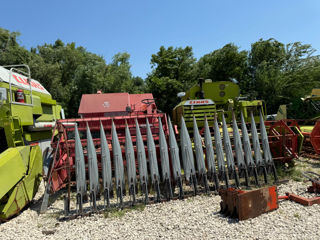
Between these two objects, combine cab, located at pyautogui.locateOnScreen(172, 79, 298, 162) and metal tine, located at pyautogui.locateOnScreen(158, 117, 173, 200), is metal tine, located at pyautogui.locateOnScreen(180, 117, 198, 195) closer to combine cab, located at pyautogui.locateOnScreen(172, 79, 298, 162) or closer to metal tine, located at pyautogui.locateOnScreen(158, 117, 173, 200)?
metal tine, located at pyautogui.locateOnScreen(158, 117, 173, 200)

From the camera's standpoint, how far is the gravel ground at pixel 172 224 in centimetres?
345

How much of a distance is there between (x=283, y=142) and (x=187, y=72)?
20.0 m

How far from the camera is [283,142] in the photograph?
21.1 ft

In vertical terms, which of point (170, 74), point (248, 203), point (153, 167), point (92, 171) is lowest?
point (248, 203)

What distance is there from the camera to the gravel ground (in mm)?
3453

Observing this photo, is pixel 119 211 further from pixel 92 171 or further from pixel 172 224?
pixel 172 224

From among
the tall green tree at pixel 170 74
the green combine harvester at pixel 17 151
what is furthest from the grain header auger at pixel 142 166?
the tall green tree at pixel 170 74

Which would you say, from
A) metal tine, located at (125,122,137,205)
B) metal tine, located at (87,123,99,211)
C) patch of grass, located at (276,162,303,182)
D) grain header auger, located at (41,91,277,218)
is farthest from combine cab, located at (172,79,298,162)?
metal tine, located at (87,123,99,211)

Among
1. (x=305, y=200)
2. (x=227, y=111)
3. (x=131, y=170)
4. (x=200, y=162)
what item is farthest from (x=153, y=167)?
(x=227, y=111)

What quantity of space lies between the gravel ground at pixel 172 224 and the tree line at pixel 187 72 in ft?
60.5

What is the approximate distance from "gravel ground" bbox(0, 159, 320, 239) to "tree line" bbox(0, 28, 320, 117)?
1844 centimetres

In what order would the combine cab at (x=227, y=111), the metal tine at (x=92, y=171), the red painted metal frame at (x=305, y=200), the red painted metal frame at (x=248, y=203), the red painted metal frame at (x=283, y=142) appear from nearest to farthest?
the red painted metal frame at (x=248, y=203), the red painted metal frame at (x=305, y=200), the metal tine at (x=92, y=171), the red painted metal frame at (x=283, y=142), the combine cab at (x=227, y=111)

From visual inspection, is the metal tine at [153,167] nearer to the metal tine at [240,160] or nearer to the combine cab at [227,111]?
the combine cab at [227,111]

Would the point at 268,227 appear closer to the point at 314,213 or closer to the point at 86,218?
the point at 314,213
